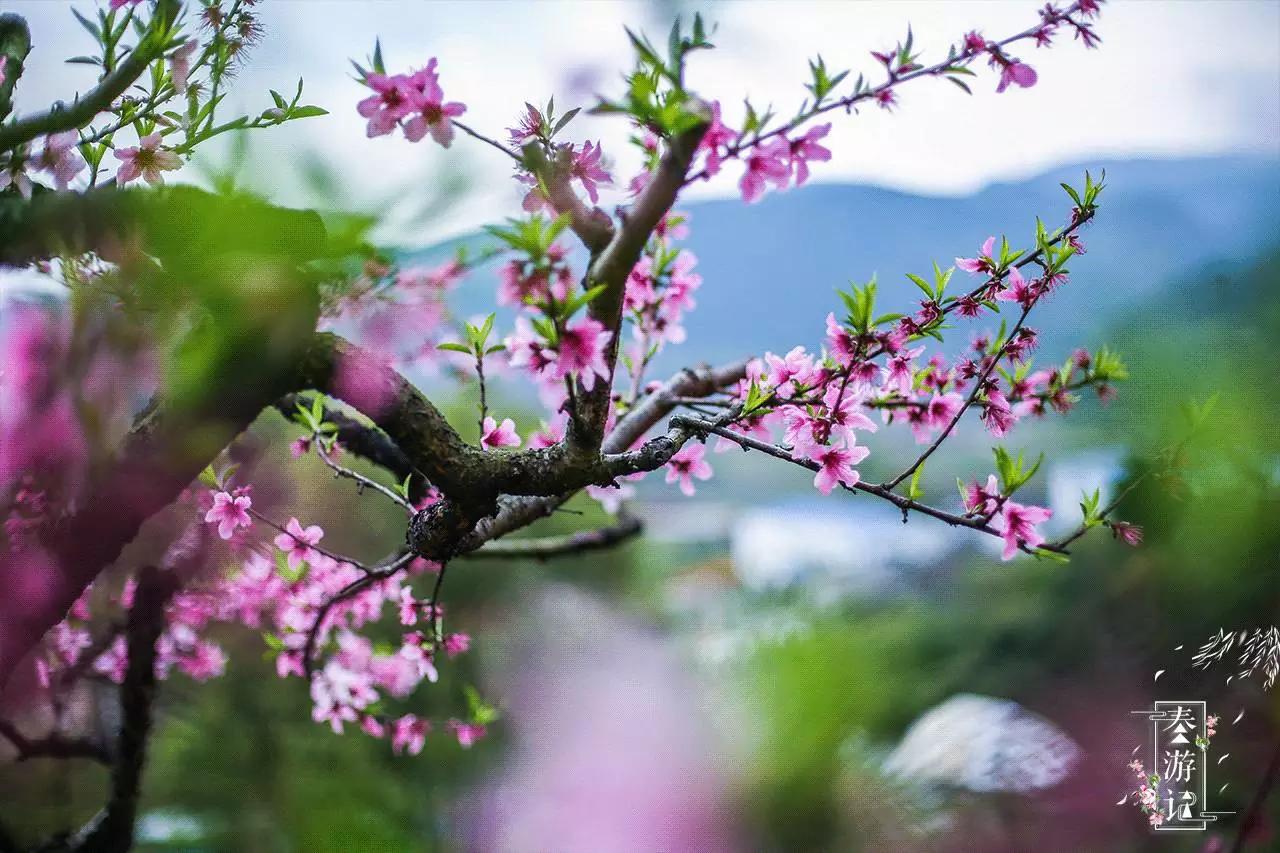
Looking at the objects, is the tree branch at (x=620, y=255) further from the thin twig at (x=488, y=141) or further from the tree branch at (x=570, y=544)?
the tree branch at (x=570, y=544)

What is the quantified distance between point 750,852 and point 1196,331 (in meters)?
1.73

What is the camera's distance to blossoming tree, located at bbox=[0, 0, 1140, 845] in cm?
33

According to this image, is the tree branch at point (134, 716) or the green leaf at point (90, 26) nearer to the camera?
the green leaf at point (90, 26)

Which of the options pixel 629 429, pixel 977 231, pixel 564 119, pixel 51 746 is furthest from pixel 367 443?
pixel 977 231

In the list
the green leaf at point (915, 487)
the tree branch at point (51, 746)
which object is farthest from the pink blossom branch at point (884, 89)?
the tree branch at point (51, 746)

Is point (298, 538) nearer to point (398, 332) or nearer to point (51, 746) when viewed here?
point (398, 332)

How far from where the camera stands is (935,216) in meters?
3.00

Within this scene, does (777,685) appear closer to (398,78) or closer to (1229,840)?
(1229,840)

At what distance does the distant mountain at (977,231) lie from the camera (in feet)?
5.85

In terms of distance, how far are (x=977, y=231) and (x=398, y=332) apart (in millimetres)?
1256

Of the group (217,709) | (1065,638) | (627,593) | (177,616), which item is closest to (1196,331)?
(1065,638)

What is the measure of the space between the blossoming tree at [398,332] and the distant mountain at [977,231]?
0.82 meters

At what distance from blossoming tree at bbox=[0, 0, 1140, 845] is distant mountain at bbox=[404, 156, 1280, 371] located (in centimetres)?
82

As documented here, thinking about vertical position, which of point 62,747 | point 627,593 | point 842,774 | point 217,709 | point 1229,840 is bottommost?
point 1229,840
